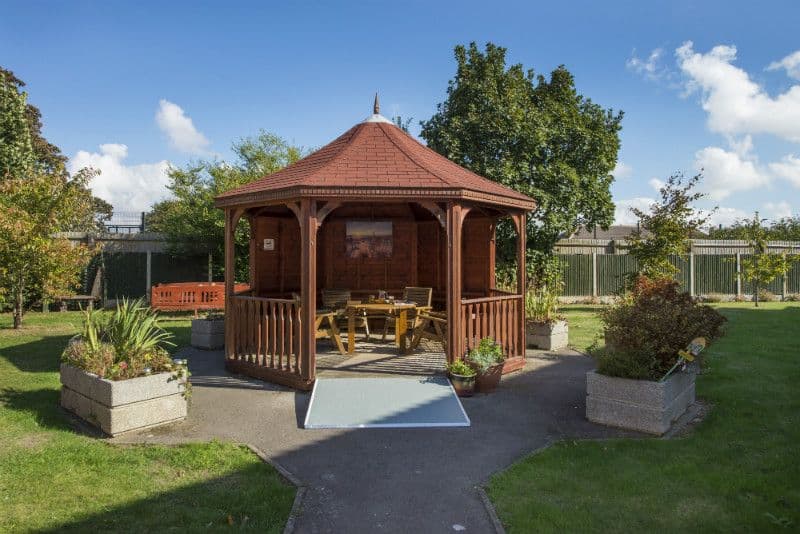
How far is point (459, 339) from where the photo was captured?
282 inches

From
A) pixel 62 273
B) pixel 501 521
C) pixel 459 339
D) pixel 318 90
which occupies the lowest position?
pixel 501 521

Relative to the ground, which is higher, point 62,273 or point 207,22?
point 207,22

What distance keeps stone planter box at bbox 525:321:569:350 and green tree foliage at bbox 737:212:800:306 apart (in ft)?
37.5

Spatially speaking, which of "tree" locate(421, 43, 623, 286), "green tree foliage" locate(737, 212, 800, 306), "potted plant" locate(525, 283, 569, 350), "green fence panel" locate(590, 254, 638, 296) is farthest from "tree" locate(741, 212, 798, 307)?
"potted plant" locate(525, 283, 569, 350)

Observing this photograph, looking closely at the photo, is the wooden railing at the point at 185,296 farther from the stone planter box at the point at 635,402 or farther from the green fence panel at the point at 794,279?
the green fence panel at the point at 794,279

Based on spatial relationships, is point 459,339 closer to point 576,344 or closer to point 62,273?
point 576,344

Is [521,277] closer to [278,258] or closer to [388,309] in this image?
[388,309]

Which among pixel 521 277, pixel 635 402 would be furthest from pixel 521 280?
pixel 635 402

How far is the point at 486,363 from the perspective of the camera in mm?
6723

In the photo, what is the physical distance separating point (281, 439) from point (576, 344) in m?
6.92

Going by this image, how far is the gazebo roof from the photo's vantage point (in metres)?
6.86

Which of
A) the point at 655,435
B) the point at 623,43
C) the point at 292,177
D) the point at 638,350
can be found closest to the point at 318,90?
the point at 292,177

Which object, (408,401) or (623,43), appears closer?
(408,401)

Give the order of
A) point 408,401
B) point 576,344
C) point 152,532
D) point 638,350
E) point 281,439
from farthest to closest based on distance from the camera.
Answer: point 576,344 → point 408,401 → point 638,350 → point 281,439 → point 152,532
